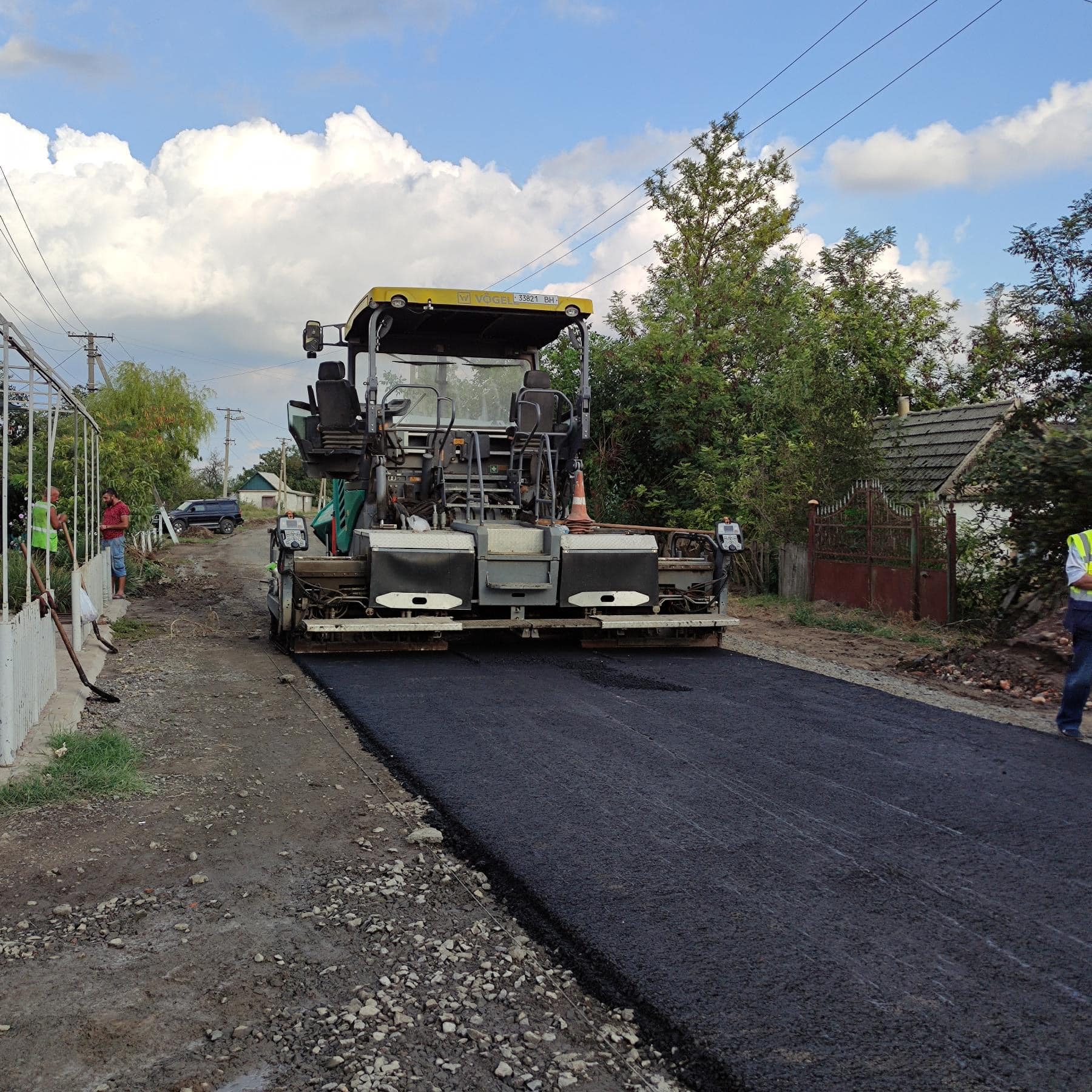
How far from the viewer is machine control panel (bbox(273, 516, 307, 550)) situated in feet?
30.2

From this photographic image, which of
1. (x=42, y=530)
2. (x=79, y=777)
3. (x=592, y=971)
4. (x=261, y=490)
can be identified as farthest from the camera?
(x=261, y=490)

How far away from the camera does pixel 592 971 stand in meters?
3.27

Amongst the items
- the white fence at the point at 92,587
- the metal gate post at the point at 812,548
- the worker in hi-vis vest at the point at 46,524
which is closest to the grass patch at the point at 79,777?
the worker in hi-vis vest at the point at 46,524

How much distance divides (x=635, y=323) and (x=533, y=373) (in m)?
11.2

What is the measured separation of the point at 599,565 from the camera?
923cm

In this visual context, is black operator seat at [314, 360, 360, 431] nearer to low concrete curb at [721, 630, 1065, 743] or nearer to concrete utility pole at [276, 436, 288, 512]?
low concrete curb at [721, 630, 1065, 743]

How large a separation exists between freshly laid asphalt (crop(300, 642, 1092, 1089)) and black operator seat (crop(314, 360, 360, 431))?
9.88ft

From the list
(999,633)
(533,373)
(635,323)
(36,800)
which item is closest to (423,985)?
(36,800)

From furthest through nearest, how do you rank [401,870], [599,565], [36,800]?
[599,565] → [36,800] → [401,870]

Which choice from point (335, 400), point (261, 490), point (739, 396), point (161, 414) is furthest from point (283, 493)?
point (261, 490)

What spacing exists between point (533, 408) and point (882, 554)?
221 inches

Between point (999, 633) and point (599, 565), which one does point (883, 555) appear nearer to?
point (999, 633)

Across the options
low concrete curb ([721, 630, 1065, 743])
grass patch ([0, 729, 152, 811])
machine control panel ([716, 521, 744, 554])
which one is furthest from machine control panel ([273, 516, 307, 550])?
low concrete curb ([721, 630, 1065, 743])

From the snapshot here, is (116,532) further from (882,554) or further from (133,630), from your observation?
(882,554)
